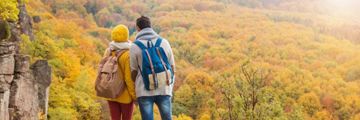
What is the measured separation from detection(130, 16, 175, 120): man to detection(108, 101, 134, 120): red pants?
49cm

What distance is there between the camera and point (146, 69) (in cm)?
883

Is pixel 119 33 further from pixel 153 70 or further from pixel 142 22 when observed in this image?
pixel 153 70

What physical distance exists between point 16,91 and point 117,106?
13888mm

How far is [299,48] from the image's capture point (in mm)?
179875

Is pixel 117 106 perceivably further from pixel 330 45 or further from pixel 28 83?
pixel 330 45

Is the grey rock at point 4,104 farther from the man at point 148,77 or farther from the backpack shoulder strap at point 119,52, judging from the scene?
the man at point 148,77

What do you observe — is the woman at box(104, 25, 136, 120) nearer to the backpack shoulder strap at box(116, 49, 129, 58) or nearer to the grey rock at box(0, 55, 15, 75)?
the backpack shoulder strap at box(116, 49, 129, 58)

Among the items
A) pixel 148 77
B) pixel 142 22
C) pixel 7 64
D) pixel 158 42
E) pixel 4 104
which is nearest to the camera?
pixel 148 77

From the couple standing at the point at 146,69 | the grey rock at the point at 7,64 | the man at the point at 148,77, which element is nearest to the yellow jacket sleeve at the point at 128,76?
the couple standing at the point at 146,69

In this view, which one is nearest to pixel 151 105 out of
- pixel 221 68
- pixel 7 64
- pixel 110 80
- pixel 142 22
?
pixel 110 80

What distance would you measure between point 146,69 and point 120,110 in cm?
129

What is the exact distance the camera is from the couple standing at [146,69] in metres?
8.84

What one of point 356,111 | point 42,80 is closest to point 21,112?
point 42,80

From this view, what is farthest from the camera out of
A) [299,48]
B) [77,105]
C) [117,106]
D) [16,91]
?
[299,48]
